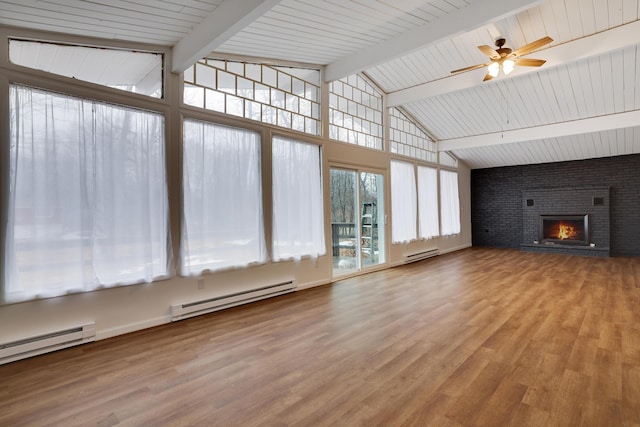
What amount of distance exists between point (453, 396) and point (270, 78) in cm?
441

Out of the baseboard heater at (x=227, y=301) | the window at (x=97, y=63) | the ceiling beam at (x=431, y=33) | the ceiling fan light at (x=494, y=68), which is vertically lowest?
the baseboard heater at (x=227, y=301)

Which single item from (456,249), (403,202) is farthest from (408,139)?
(456,249)

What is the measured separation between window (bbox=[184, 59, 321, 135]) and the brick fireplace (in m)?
7.33

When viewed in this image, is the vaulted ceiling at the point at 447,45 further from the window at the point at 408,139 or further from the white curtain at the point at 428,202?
the white curtain at the point at 428,202

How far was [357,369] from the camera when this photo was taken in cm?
252

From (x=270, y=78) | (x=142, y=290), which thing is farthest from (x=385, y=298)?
(x=270, y=78)

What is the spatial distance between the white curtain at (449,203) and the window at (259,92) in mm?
4948

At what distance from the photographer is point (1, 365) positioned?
268 cm

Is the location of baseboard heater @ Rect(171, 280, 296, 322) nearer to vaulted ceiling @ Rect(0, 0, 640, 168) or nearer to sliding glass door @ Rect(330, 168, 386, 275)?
sliding glass door @ Rect(330, 168, 386, 275)

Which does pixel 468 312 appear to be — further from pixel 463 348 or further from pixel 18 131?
pixel 18 131

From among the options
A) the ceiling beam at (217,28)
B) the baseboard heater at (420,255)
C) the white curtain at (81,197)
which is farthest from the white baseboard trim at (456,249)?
the ceiling beam at (217,28)

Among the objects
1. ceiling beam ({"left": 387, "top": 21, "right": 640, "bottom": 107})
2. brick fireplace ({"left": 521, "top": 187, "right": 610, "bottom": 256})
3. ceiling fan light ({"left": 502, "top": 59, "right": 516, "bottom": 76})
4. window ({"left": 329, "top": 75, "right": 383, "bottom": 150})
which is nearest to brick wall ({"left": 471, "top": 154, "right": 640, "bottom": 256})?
brick fireplace ({"left": 521, "top": 187, "right": 610, "bottom": 256})

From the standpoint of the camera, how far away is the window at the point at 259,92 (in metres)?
4.09

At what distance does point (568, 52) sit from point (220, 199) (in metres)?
5.39
